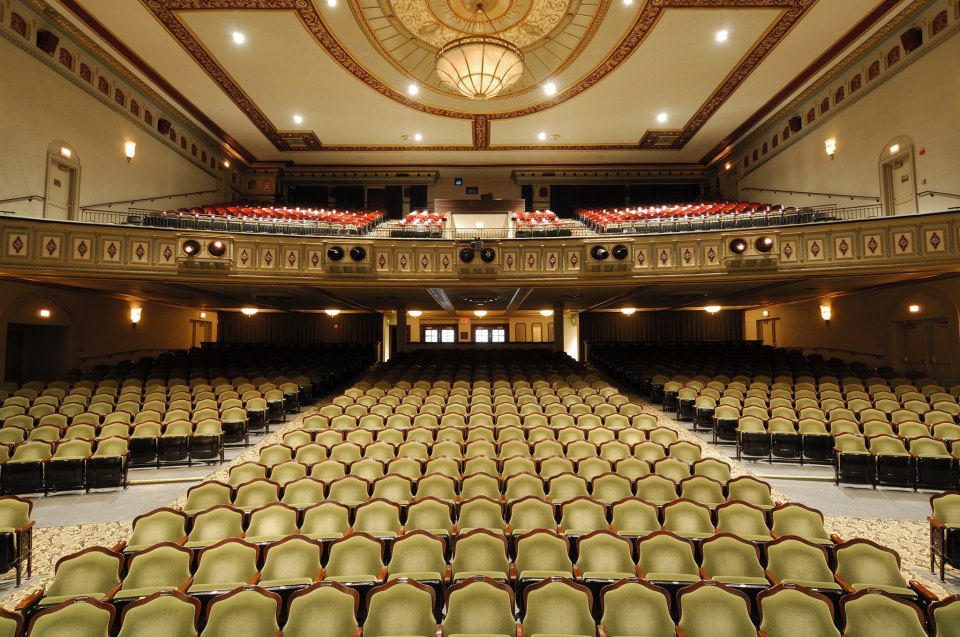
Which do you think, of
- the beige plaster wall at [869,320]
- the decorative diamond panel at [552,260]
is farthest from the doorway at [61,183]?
the beige plaster wall at [869,320]

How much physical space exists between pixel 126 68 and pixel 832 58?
1378cm

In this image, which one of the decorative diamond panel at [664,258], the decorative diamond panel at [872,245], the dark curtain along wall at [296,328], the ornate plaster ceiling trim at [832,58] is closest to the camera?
the decorative diamond panel at [872,245]

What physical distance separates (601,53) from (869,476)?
8178 millimetres

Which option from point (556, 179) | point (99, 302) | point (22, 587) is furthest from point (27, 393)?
point (556, 179)

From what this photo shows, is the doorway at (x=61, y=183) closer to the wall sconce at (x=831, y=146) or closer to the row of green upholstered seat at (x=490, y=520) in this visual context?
the row of green upholstered seat at (x=490, y=520)

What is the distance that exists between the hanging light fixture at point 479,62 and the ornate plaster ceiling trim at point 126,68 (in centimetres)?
596

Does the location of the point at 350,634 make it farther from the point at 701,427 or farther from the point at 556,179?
the point at 556,179

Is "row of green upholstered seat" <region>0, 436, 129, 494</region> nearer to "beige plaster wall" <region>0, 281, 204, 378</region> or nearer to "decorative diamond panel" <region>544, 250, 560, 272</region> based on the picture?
"beige plaster wall" <region>0, 281, 204, 378</region>

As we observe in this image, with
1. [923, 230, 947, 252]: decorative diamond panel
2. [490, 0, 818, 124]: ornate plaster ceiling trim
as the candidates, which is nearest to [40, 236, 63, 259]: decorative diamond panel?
[490, 0, 818, 124]: ornate plaster ceiling trim

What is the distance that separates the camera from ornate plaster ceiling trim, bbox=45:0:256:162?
829 cm

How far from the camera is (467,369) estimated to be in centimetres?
1057

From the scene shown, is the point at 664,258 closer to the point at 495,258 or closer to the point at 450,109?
the point at 495,258

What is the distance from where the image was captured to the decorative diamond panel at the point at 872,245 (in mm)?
7660

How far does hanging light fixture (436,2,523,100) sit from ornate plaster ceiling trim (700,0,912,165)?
6.03 meters
